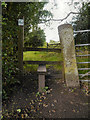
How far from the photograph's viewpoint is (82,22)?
8.71 ft

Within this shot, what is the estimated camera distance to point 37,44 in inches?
112

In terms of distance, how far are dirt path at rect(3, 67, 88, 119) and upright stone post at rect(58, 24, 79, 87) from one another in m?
0.26

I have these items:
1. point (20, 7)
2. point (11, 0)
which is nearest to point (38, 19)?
point (20, 7)

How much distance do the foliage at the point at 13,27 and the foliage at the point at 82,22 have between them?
2.46ft

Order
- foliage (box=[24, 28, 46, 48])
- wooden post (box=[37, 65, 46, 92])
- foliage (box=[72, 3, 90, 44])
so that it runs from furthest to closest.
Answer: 1. foliage (box=[24, 28, 46, 48])
2. foliage (box=[72, 3, 90, 44])
3. wooden post (box=[37, 65, 46, 92])

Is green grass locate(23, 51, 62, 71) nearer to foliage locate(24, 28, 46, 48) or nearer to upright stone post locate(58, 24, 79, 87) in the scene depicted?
foliage locate(24, 28, 46, 48)

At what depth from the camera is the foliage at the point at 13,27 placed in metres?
1.94

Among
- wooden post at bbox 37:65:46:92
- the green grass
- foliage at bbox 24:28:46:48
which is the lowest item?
wooden post at bbox 37:65:46:92

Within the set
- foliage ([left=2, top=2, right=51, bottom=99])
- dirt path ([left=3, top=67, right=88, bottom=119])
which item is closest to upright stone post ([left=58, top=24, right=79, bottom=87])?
dirt path ([left=3, top=67, right=88, bottom=119])

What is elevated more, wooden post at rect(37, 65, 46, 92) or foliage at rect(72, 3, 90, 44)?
foliage at rect(72, 3, 90, 44)

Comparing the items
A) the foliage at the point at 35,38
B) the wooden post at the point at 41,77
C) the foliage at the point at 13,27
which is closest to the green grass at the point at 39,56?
the foliage at the point at 35,38

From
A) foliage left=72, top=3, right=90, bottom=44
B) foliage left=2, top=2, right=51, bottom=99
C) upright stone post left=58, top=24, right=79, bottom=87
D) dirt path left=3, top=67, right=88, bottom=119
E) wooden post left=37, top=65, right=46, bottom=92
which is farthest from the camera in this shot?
foliage left=72, top=3, right=90, bottom=44

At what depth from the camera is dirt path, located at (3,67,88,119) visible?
5.41 feet

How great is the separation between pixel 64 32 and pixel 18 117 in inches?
72.2
